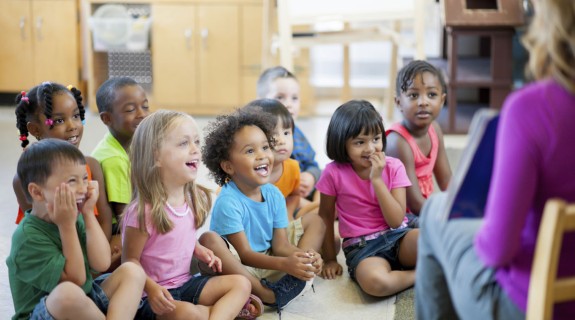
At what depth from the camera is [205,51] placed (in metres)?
4.53

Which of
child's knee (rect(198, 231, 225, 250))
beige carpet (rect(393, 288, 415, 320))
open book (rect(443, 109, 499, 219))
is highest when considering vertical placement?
open book (rect(443, 109, 499, 219))

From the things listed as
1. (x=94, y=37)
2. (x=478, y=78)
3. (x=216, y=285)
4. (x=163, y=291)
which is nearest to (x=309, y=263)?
(x=216, y=285)

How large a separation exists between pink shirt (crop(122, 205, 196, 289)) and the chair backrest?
3.17 feet

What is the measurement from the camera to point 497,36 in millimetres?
3951

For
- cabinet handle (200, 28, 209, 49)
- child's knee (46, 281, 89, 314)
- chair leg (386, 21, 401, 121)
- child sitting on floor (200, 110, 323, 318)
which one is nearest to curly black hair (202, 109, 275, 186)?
child sitting on floor (200, 110, 323, 318)

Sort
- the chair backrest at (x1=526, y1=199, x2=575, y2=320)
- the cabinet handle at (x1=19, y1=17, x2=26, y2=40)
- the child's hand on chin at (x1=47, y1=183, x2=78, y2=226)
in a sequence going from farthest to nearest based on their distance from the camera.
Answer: the cabinet handle at (x1=19, y1=17, x2=26, y2=40) < the child's hand on chin at (x1=47, y1=183, x2=78, y2=226) < the chair backrest at (x1=526, y1=199, x2=575, y2=320)

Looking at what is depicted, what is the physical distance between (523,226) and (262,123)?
1.07 meters

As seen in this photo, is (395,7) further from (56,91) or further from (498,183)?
(498,183)

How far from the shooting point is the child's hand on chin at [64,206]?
1653 millimetres

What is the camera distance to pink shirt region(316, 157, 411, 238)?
2291 millimetres

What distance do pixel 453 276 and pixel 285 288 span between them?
0.75 m

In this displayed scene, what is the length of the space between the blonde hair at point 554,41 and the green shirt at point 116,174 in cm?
133

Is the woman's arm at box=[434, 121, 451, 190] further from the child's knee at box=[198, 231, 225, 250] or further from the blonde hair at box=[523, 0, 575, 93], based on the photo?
the blonde hair at box=[523, 0, 575, 93]

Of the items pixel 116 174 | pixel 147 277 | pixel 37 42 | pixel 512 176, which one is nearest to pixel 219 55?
pixel 37 42
